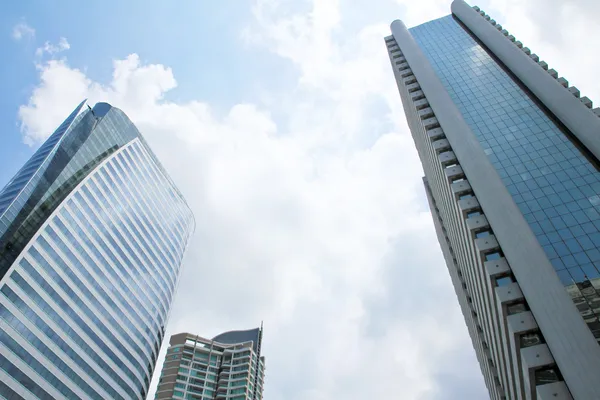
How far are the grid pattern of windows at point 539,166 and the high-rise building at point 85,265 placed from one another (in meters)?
72.0

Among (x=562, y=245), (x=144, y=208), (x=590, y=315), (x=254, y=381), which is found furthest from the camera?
(x=254, y=381)

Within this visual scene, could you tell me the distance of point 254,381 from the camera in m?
144

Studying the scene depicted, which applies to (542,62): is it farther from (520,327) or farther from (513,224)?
(520,327)

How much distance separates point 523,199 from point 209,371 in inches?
4861

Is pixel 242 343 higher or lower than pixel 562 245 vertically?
higher

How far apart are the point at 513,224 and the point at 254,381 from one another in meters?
126

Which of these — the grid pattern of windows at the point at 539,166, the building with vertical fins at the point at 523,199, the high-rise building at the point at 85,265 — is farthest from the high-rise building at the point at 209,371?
the grid pattern of windows at the point at 539,166

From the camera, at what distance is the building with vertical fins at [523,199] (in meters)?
32.5

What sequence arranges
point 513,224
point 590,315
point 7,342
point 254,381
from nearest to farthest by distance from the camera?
1. point 590,315
2. point 513,224
3. point 7,342
4. point 254,381

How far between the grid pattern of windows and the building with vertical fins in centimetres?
11

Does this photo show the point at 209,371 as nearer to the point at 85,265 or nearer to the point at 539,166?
the point at 85,265

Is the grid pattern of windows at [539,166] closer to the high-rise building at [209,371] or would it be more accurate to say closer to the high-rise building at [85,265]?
the high-rise building at [85,265]

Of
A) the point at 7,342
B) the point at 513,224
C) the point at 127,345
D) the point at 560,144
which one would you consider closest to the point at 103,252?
the point at 127,345

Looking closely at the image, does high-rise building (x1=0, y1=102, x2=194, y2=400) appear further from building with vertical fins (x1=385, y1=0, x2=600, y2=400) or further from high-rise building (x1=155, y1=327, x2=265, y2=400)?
building with vertical fins (x1=385, y1=0, x2=600, y2=400)
